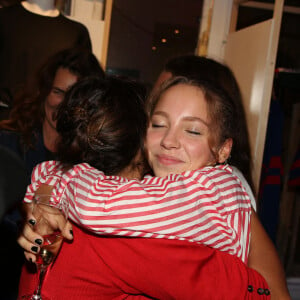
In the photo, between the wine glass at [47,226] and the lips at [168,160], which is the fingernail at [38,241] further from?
the lips at [168,160]

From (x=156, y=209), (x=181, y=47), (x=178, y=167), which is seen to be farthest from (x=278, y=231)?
(x=156, y=209)

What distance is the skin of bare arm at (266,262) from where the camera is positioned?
3.30 feet

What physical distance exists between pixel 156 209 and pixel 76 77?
1342 mm

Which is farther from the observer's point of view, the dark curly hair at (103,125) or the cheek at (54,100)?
the cheek at (54,100)

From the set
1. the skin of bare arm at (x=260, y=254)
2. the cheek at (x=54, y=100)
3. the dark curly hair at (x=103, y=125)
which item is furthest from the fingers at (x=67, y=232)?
the cheek at (x=54, y=100)

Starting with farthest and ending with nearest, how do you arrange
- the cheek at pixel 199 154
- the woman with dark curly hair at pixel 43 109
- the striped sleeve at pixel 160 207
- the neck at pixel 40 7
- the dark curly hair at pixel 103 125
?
the neck at pixel 40 7, the woman with dark curly hair at pixel 43 109, the cheek at pixel 199 154, the dark curly hair at pixel 103 125, the striped sleeve at pixel 160 207

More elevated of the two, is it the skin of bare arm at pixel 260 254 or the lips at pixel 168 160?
the lips at pixel 168 160

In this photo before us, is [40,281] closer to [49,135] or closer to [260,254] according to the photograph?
[260,254]

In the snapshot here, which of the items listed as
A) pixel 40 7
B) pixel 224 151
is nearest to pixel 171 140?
pixel 224 151

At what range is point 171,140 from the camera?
3.63 ft

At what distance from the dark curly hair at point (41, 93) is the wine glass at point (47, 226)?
3.37 feet

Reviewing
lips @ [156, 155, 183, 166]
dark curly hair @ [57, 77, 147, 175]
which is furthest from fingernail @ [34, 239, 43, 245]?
lips @ [156, 155, 183, 166]

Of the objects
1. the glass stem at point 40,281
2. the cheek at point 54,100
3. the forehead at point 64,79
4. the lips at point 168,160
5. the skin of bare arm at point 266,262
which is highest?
the forehead at point 64,79

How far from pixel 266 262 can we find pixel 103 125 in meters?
0.55
